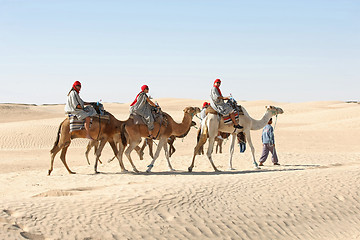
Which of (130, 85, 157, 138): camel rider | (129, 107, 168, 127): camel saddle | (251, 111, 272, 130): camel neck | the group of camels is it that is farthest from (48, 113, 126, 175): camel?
(251, 111, 272, 130): camel neck

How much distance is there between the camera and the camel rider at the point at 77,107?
1273 cm

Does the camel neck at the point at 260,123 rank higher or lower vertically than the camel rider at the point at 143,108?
lower

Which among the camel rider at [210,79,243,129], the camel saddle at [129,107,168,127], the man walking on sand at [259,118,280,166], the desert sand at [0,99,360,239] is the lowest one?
the desert sand at [0,99,360,239]

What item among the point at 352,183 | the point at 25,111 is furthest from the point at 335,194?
the point at 25,111

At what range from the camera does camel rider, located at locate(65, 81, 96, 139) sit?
12.7 m

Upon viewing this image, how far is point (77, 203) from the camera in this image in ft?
27.0

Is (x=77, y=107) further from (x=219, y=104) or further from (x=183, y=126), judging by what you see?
(x=219, y=104)

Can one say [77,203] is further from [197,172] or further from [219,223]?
[197,172]

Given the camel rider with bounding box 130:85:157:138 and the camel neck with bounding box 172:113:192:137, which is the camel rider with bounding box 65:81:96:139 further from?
the camel neck with bounding box 172:113:192:137

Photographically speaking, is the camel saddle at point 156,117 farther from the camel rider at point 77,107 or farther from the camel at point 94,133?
the camel rider at point 77,107

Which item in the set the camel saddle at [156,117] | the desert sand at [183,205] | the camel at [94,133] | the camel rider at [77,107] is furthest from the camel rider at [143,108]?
the desert sand at [183,205]

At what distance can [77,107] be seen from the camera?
41.9ft

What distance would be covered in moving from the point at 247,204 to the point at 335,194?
238 centimetres

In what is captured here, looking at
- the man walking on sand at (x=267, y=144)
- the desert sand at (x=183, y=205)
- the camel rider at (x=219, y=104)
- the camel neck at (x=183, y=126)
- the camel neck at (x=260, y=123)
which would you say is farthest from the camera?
the man walking on sand at (x=267, y=144)
